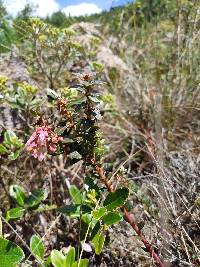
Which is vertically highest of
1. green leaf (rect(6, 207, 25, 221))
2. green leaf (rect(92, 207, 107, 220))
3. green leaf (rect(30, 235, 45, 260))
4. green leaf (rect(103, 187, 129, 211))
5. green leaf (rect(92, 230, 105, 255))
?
green leaf (rect(103, 187, 129, 211))

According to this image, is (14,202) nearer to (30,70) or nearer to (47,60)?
(30,70)

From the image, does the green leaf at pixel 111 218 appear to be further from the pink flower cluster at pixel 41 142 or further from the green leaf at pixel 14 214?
the green leaf at pixel 14 214

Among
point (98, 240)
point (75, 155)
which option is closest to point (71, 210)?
point (98, 240)

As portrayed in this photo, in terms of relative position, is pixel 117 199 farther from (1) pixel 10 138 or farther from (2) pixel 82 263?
(1) pixel 10 138

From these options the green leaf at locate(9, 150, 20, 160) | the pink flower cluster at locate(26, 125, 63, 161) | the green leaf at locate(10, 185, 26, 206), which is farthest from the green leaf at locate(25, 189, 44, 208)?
the pink flower cluster at locate(26, 125, 63, 161)

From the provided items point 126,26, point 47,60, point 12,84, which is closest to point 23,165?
point 12,84

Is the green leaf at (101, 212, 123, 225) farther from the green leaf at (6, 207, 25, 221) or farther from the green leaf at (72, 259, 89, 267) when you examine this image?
the green leaf at (6, 207, 25, 221)

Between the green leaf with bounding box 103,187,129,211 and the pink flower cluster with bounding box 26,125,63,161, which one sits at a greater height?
the pink flower cluster with bounding box 26,125,63,161
